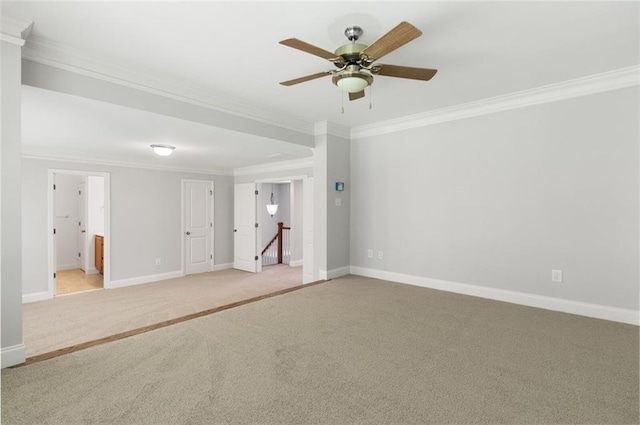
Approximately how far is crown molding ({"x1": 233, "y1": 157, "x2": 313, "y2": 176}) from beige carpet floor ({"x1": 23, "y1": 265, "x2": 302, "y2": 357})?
7.76ft

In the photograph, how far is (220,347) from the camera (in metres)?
2.66

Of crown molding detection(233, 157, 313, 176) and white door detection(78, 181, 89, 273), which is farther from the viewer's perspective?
white door detection(78, 181, 89, 273)

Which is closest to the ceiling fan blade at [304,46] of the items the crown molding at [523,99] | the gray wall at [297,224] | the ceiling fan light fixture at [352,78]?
the ceiling fan light fixture at [352,78]

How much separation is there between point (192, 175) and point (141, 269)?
7.45ft

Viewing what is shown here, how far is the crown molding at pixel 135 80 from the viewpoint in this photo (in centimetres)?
262

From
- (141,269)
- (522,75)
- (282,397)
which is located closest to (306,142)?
(522,75)

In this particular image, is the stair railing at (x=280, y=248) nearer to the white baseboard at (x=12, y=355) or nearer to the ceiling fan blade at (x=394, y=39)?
the white baseboard at (x=12, y=355)

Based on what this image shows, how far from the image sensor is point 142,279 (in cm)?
657

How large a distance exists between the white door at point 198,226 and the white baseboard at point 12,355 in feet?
16.9

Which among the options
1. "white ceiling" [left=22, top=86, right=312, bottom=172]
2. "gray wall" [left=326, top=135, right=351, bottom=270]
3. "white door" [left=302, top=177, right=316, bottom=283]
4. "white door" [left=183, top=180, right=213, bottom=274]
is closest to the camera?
"white ceiling" [left=22, top=86, right=312, bottom=172]

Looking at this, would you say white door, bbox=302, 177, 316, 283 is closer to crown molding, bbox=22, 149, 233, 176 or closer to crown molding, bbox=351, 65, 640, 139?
crown molding, bbox=351, 65, 640, 139

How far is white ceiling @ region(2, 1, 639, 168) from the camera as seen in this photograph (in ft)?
7.34

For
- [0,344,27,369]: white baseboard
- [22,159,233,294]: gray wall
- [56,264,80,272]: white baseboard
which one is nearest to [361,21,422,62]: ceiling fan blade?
[0,344,27,369]: white baseboard

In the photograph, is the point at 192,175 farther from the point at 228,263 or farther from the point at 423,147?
the point at 423,147
